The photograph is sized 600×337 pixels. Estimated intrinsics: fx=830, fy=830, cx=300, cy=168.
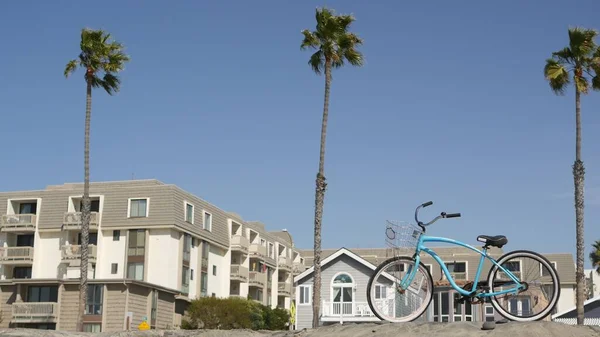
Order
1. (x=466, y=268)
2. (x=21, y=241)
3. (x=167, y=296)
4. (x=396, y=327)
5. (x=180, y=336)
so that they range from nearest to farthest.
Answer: (x=396, y=327) → (x=180, y=336) → (x=167, y=296) → (x=21, y=241) → (x=466, y=268)

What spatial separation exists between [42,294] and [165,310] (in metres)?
9.31

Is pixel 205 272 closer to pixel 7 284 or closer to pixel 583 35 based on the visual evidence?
pixel 7 284

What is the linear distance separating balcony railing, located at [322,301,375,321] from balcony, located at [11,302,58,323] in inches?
760

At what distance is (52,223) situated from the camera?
225 feet

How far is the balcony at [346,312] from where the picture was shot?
173ft

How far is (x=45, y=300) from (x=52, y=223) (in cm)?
1033

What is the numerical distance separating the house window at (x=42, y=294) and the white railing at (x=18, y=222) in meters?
9.87

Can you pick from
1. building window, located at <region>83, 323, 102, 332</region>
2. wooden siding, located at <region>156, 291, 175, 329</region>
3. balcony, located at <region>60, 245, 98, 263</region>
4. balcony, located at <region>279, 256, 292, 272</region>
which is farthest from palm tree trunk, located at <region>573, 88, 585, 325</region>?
balcony, located at <region>279, 256, 292, 272</region>

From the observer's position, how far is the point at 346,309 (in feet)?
178

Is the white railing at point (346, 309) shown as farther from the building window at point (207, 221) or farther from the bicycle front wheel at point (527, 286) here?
the bicycle front wheel at point (527, 286)

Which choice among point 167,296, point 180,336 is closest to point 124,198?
point 167,296

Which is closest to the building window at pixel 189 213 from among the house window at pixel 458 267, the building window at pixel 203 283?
the building window at pixel 203 283

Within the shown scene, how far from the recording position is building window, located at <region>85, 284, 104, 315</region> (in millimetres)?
58781

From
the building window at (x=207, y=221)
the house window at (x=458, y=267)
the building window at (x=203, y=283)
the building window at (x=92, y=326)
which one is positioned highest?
the building window at (x=207, y=221)
